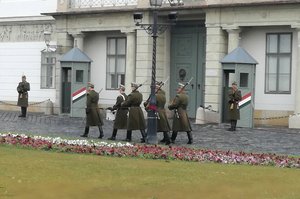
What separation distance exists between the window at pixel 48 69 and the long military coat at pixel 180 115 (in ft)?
51.1

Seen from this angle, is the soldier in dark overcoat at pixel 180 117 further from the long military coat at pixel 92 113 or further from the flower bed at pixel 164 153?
the flower bed at pixel 164 153

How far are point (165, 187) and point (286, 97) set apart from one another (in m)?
17.7

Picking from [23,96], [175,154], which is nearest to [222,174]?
[175,154]

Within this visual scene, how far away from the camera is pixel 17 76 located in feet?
121

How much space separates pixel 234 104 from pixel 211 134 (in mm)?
2362

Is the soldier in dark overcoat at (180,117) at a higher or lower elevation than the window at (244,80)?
lower

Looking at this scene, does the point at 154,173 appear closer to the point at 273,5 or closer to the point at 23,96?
the point at 273,5

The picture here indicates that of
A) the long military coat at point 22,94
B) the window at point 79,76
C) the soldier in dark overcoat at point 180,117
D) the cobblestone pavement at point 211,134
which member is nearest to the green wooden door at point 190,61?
the cobblestone pavement at point 211,134

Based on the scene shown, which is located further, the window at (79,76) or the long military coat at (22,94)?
the window at (79,76)

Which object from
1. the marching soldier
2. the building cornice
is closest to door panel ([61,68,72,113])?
the building cornice

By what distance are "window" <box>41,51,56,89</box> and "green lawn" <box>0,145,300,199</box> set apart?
20.7 meters

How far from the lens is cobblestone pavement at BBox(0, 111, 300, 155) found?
19627 mm

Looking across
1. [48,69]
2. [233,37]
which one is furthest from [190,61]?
[48,69]

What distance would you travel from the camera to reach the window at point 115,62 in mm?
33188
